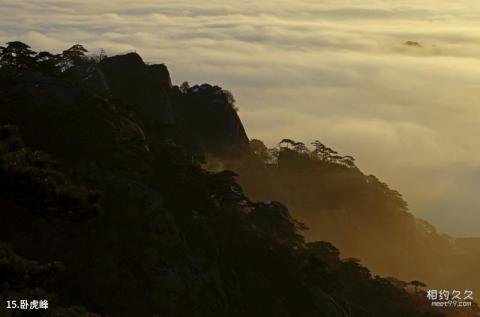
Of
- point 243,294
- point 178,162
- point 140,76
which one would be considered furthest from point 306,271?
point 140,76

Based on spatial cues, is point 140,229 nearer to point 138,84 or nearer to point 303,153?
point 138,84

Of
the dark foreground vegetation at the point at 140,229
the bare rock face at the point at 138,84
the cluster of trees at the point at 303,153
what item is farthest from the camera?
the cluster of trees at the point at 303,153

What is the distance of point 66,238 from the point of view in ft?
117

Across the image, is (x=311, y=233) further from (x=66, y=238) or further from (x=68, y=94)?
(x=66, y=238)

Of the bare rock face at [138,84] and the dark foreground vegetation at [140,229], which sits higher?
the bare rock face at [138,84]

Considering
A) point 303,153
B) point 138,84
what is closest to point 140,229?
point 138,84

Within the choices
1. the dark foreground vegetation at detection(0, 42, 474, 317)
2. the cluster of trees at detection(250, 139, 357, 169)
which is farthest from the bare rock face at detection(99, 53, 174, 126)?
the cluster of trees at detection(250, 139, 357, 169)

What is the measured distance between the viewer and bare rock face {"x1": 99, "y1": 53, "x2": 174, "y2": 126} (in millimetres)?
71562

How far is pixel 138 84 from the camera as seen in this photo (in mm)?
72625

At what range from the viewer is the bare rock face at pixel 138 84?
7156cm

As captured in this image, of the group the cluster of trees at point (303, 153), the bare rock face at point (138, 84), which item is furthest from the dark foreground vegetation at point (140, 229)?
the cluster of trees at point (303, 153)

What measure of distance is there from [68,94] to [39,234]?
1494 cm

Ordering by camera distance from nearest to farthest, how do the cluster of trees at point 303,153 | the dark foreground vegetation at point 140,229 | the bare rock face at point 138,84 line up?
the dark foreground vegetation at point 140,229
the bare rock face at point 138,84
the cluster of trees at point 303,153

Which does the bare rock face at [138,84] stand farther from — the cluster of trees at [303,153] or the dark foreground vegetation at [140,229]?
the cluster of trees at [303,153]
